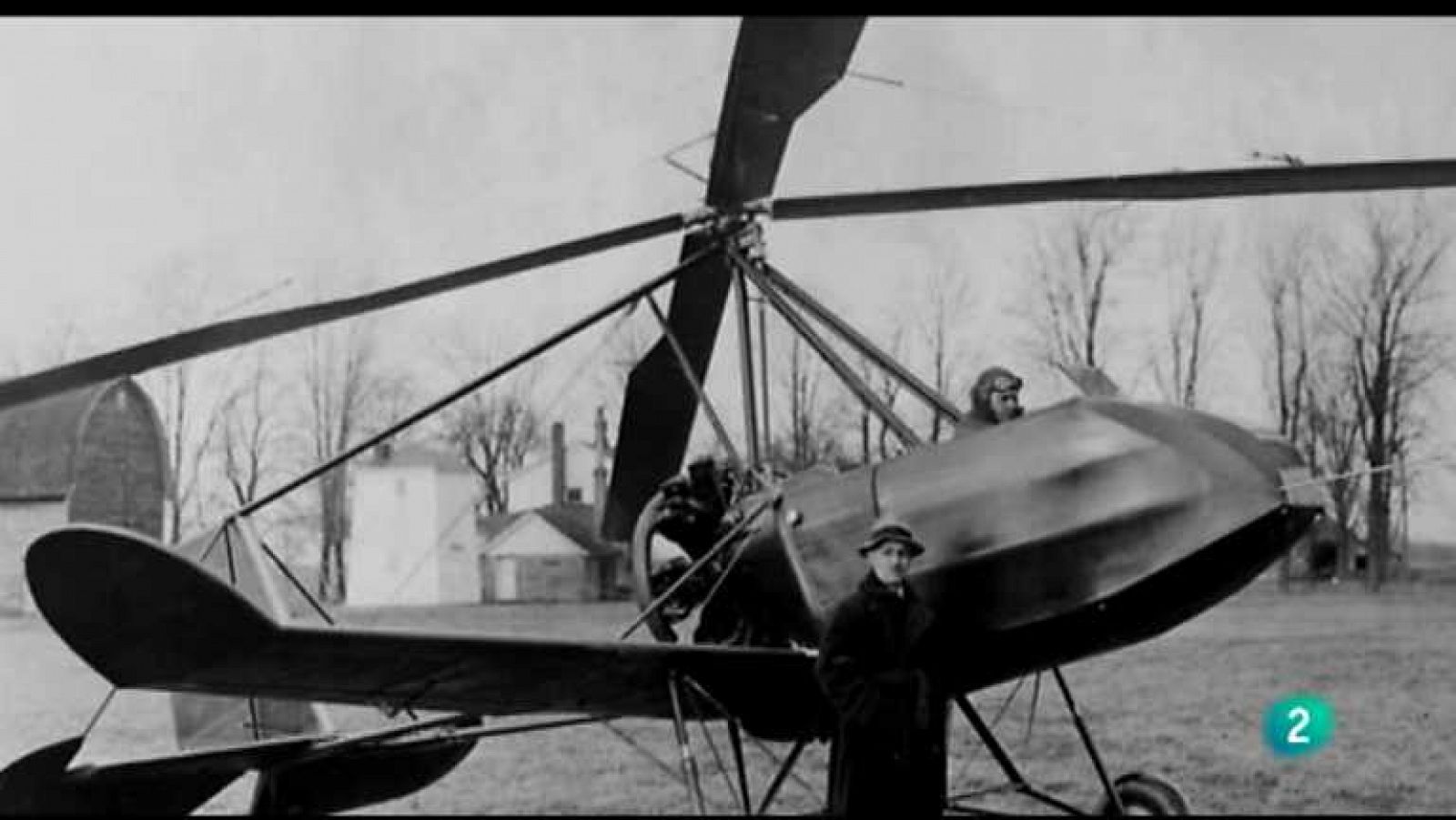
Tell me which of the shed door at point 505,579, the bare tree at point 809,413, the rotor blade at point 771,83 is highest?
the shed door at point 505,579

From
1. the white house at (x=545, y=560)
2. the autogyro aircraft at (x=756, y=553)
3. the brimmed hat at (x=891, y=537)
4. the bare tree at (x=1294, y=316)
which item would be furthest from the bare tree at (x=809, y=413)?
the white house at (x=545, y=560)

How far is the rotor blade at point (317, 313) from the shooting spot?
709 cm

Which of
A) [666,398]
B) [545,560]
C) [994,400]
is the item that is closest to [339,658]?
[666,398]

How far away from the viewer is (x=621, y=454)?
29.9 feet

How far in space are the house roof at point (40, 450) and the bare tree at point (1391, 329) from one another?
34.5 metres

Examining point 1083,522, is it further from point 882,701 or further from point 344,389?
point 344,389

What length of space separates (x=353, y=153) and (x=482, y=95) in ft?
6.09

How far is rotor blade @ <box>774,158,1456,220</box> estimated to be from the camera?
5918 millimetres

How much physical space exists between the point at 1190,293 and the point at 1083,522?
17492 millimetres

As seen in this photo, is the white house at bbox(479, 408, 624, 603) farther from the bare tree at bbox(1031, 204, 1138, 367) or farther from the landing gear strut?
the landing gear strut

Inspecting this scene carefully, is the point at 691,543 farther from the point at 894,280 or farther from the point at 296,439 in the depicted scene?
the point at 296,439

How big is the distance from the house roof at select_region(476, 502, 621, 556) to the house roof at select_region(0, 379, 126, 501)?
25286mm

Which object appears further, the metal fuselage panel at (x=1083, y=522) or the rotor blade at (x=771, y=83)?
the rotor blade at (x=771, y=83)

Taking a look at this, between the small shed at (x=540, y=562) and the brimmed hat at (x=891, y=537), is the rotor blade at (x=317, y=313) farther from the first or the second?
the small shed at (x=540, y=562)
